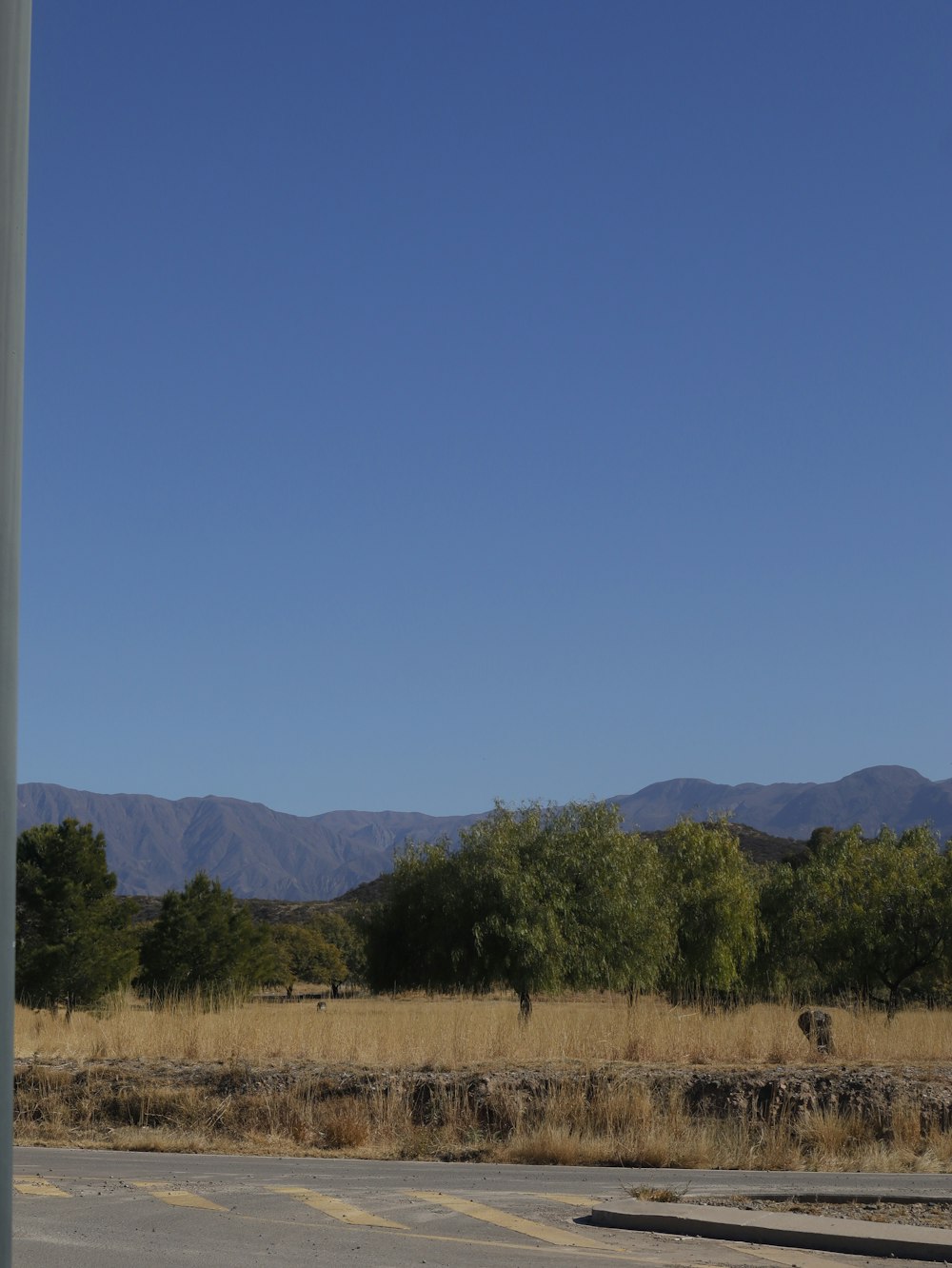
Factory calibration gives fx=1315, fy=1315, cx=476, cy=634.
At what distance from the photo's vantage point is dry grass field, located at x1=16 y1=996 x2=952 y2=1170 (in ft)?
53.0

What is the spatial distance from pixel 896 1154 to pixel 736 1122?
2.44 meters

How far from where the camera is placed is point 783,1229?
10.1 metres

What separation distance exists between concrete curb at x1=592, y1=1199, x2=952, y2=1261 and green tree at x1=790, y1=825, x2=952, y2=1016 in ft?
106

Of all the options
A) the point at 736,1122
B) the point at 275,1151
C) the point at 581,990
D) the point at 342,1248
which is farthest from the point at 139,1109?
the point at 581,990

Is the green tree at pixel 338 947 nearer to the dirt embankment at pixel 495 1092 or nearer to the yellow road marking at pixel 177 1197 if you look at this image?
the dirt embankment at pixel 495 1092

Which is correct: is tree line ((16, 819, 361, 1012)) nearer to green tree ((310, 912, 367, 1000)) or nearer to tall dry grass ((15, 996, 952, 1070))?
tall dry grass ((15, 996, 952, 1070))

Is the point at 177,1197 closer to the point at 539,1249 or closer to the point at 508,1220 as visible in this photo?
the point at 508,1220

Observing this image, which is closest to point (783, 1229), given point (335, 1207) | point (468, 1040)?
point (335, 1207)

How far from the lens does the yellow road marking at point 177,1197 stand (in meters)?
11.8

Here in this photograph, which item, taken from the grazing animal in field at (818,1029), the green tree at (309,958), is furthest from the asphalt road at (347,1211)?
the green tree at (309,958)

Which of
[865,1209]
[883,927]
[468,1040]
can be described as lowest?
[865,1209]

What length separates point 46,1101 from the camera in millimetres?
18969

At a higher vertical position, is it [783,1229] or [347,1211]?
[783,1229]

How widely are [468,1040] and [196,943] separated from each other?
36427 mm
